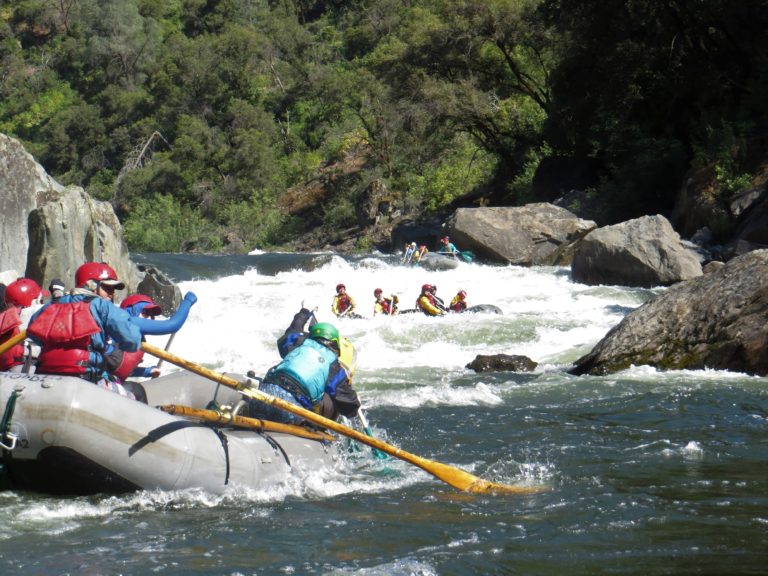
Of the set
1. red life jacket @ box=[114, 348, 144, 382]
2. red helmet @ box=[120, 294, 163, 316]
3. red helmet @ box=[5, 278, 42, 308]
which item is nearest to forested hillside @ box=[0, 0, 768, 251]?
red helmet @ box=[120, 294, 163, 316]

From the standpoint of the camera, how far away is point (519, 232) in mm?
25516

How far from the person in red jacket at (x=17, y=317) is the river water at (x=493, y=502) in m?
0.91

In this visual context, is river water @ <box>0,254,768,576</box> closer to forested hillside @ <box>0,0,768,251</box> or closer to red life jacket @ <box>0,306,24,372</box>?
red life jacket @ <box>0,306,24,372</box>

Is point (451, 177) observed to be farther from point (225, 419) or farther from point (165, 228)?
point (225, 419)

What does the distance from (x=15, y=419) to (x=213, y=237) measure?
34805 mm

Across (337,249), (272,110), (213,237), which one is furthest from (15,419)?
(272,110)

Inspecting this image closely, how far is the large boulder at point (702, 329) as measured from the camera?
407 inches

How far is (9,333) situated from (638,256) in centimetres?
1463

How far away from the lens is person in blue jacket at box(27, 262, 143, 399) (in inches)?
230

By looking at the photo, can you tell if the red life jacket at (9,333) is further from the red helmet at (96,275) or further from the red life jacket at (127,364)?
the red life jacket at (127,364)

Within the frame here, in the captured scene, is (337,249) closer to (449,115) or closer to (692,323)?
(449,115)

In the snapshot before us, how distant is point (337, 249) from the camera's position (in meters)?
36.5

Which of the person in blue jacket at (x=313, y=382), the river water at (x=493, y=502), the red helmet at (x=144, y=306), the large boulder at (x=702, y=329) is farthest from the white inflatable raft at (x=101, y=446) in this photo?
the large boulder at (x=702, y=329)

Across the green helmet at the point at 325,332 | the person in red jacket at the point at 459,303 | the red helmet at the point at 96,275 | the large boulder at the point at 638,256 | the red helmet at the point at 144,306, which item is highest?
the large boulder at the point at 638,256
